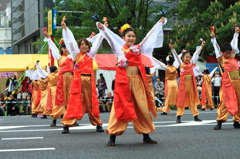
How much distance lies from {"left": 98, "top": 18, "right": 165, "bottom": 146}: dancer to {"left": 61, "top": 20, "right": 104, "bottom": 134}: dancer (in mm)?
2026

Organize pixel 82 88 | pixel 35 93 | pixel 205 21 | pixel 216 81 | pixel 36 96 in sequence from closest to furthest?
1. pixel 82 88
2. pixel 36 96
3. pixel 35 93
4. pixel 216 81
5. pixel 205 21

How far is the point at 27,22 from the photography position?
5053 centimetres

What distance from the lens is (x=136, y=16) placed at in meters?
28.0

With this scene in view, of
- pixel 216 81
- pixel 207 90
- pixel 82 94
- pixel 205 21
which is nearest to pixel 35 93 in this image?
pixel 207 90

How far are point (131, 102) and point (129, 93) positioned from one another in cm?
13

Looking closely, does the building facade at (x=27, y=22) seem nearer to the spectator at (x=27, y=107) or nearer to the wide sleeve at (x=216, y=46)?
the spectator at (x=27, y=107)

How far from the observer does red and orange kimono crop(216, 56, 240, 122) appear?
9492 millimetres

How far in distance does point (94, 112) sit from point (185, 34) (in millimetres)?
16316

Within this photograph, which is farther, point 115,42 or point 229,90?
point 229,90

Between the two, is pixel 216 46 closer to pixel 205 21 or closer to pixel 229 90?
pixel 229 90

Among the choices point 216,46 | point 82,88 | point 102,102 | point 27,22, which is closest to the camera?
point 82,88

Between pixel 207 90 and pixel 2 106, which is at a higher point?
pixel 207 90

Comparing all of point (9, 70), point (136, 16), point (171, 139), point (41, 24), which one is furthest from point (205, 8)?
point (41, 24)

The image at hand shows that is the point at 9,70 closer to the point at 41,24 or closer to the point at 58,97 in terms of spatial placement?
the point at 58,97
